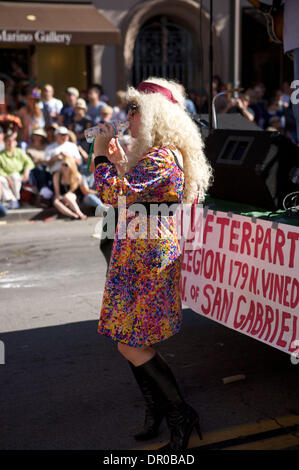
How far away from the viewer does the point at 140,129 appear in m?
3.54

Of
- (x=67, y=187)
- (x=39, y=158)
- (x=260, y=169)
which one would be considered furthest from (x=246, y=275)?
(x=39, y=158)

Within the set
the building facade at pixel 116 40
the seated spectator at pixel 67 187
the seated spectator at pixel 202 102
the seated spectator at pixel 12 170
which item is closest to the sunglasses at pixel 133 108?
the seated spectator at pixel 67 187

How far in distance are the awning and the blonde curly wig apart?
13.0 metres

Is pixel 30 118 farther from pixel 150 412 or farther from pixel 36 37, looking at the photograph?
pixel 150 412

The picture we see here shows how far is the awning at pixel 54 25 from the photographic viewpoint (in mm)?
15938

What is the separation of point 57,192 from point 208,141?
6.30m

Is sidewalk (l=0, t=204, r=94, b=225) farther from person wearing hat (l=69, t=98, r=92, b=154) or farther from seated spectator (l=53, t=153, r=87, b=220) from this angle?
person wearing hat (l=69, t=98, r=92, b=154)

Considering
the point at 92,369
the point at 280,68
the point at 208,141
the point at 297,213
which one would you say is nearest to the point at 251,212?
the point at 297,213

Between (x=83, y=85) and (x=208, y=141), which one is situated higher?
(x=83, y=85)

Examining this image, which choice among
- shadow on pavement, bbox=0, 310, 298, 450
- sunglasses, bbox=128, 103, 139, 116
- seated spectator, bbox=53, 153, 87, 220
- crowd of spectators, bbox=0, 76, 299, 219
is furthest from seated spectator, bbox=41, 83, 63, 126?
sunglasses, bbox=128, 103, 139, 116

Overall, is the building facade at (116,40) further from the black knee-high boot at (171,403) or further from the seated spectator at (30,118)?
the black knee-high boot at (171,403)
